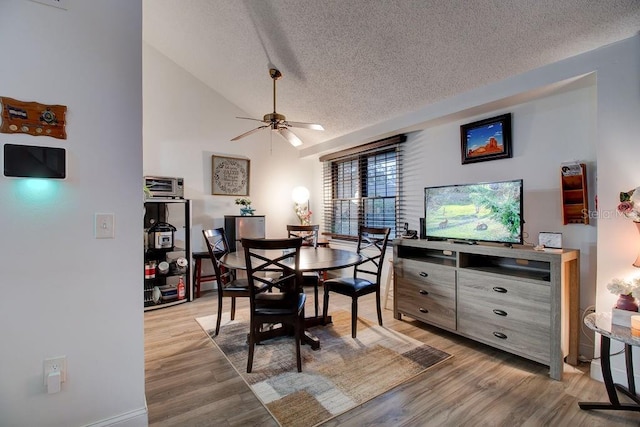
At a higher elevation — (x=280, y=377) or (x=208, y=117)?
(x=208, y=117)

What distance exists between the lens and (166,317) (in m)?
3.38

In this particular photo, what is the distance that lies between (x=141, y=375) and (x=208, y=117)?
3.85 metres


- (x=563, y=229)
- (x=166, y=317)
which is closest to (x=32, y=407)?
(x=166, y=317)

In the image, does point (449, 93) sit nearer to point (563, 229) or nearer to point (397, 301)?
point (563, 229)

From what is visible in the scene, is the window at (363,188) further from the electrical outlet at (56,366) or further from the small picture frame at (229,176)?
Answer: the electrical outlet at (56,366)

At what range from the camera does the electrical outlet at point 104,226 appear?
1.47 meters

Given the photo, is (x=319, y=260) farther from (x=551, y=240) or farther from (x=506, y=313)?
(x=551, y=240)

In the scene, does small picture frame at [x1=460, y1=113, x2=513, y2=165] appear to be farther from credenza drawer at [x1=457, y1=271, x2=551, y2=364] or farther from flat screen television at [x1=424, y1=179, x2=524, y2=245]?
credenza drawer at [x1=457, y1=271, x2=551, y2=364]

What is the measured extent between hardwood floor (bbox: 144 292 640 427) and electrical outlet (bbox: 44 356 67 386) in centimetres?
58

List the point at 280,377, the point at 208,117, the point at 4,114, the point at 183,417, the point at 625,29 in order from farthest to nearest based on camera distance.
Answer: the point at 208,117 → the point at 280,377 → the point at 625,29 → the point at 183,417 → the point at 4,114

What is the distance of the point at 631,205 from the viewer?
70.6 inches

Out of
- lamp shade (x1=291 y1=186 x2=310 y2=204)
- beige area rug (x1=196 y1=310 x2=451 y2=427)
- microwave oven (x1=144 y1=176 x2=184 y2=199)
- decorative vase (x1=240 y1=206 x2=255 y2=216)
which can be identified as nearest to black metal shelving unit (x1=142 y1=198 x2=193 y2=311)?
microwave oven (x1=144 y1=176 x2=184 y2=199)

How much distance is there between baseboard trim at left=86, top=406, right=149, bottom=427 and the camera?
1.49m

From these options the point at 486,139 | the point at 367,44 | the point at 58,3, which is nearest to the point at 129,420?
the point at 58,3
